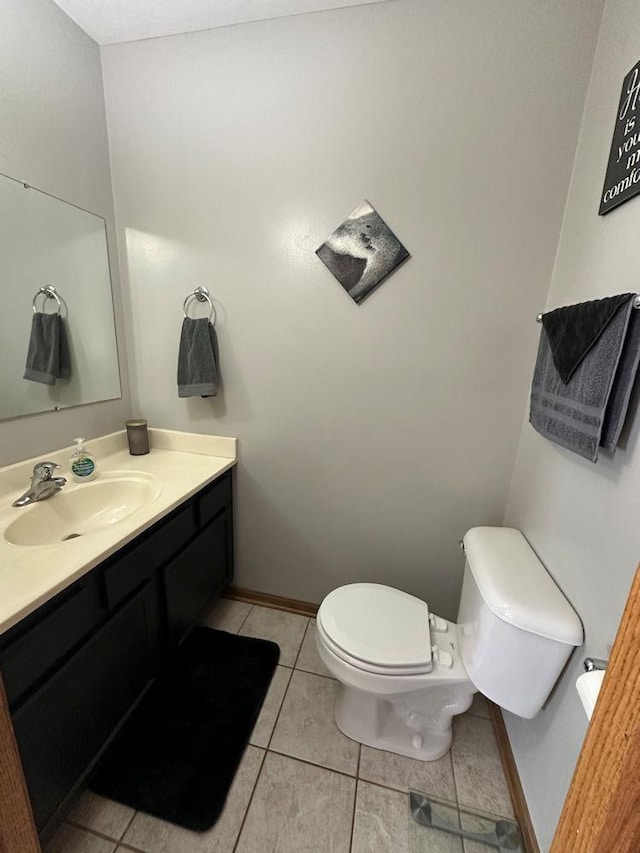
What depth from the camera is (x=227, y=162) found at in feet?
4.42

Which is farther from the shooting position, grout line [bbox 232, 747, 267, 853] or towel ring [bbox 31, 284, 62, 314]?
towel ring [bbox 31, 284, 62, 314]

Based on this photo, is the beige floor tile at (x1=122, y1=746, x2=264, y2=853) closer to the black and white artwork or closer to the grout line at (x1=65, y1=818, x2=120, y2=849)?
the grout line at (x1=65, y1=818, x2=120, y2=849)

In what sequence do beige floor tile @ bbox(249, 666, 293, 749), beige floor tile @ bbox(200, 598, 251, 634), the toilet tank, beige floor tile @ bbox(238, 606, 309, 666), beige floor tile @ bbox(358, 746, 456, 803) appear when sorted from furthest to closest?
beige floor tile @ bbox(200, 598, 251, 634) < beige floor tile @ bbox(238, 606, 309, 666) < beige floor tile @ bbox(249, 666, 293, 749) < beige floor tile @ bbox(358, 746, 456, 803) < the toilet tank

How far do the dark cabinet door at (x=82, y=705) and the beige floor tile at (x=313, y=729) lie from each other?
534mm

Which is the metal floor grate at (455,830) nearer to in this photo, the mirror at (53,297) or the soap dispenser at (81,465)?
the soap dispenser at (81,465)

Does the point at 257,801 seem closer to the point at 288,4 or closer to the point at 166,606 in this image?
the point at 166,606

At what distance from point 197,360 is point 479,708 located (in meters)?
1.84

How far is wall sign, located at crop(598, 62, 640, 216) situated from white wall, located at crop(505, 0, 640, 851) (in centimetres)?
3

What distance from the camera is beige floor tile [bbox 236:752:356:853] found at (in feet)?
3.13

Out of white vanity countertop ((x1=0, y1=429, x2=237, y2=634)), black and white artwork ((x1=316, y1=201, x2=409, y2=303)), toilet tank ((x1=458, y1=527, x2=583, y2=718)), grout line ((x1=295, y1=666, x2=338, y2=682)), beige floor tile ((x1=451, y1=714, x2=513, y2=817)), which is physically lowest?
beige floor tile ((x1=451, y1=714, x2=513, y2=817))

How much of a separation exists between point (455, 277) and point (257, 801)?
1.87 m

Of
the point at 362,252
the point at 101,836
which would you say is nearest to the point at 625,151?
the point at 362,252

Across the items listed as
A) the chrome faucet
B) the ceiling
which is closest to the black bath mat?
the chrome faucet

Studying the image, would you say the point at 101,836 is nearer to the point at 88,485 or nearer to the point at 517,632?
the point at 88,485
